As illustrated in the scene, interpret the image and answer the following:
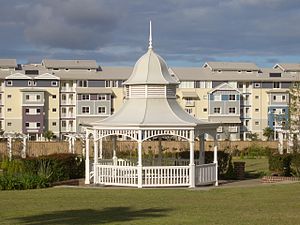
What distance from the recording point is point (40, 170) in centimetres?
2786

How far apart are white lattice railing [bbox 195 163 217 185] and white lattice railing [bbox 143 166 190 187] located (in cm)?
52

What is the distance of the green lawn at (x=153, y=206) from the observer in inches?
644

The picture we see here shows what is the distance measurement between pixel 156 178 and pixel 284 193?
596 cm

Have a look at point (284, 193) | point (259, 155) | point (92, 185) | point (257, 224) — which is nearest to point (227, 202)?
point (284, 193)

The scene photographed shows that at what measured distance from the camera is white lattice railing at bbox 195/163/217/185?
2753 cm

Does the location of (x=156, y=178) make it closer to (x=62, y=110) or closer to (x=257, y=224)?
(x=257, y=224)

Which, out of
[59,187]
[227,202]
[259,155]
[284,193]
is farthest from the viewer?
[259,155]

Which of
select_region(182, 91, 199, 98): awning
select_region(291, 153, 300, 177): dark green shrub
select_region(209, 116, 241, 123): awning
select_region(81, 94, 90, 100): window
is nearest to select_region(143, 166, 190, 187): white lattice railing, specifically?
select_region(291, 153, 300, 177): dark green shrub

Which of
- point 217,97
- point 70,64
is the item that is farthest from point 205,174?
point 70,64

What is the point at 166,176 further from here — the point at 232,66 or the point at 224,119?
the point at 232,66

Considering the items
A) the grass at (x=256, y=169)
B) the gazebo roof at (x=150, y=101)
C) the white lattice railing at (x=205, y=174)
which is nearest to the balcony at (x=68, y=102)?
the grass at (x=256, y=169)

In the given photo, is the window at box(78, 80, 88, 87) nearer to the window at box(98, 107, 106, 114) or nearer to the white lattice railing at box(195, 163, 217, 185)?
the window at box(98, 107, 106, 114)

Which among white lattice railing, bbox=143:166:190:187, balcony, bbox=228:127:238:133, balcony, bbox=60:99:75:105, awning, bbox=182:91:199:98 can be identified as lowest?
white lattice railing, bbox=143:166:190:187

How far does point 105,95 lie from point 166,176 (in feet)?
224
